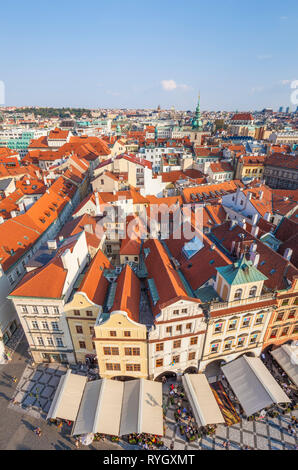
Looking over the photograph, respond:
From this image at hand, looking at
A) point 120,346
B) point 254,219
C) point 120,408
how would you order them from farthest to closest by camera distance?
point 254,219 → point 120,346 → point 120,408

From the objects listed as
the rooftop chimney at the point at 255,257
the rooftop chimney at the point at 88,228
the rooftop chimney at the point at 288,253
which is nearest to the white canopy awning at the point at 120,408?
the rooftop chimney at the point at 255,257

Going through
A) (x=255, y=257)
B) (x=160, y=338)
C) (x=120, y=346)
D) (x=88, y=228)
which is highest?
(x=255, y=257)

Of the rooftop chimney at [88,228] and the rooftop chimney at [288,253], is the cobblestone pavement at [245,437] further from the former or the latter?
the rooftop chimney at [88,228]

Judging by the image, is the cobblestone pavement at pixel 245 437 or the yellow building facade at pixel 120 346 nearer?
the cobblestone pavement at pixel 245 437

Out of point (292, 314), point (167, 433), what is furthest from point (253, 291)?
point (167, 433)

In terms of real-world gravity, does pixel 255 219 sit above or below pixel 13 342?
above

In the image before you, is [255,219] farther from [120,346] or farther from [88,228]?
[120,346]

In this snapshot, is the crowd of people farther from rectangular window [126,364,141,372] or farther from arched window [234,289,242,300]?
arched window [234,289,242,300]
